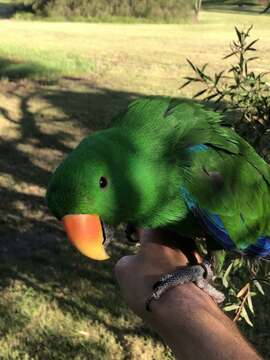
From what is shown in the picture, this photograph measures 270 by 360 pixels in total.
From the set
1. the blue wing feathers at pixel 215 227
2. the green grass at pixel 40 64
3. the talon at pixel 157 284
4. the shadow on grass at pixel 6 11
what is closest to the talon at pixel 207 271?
the blue wing feathers at pixel 215 227

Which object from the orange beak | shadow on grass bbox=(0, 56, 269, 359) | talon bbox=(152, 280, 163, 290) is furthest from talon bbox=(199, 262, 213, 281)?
shadow on grass bbox=(0, 56, 269, 359)

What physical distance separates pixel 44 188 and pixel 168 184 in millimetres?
3711

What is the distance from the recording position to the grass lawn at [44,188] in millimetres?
3193

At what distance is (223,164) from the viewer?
1868 mm

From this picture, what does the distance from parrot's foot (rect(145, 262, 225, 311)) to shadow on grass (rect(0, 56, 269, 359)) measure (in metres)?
0.75

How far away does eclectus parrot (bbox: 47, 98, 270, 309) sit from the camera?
1505mm

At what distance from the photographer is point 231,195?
6.32 ft

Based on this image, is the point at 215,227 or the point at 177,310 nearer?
the point at 177,310

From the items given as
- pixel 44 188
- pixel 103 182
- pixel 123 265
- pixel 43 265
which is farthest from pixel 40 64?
pixel 103 182

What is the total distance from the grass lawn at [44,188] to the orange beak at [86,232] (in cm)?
171

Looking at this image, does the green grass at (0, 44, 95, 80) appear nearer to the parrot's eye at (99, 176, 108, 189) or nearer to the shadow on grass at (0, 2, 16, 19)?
the parrot's eye at (99, 176, 108, 189)

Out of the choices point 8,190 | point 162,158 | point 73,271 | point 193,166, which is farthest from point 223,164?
point 8,190

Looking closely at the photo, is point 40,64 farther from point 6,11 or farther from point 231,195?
point 6,11

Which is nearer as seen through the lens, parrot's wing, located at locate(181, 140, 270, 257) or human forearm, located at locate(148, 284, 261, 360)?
human forearm, located at locate(148, 284, 261, 360)
